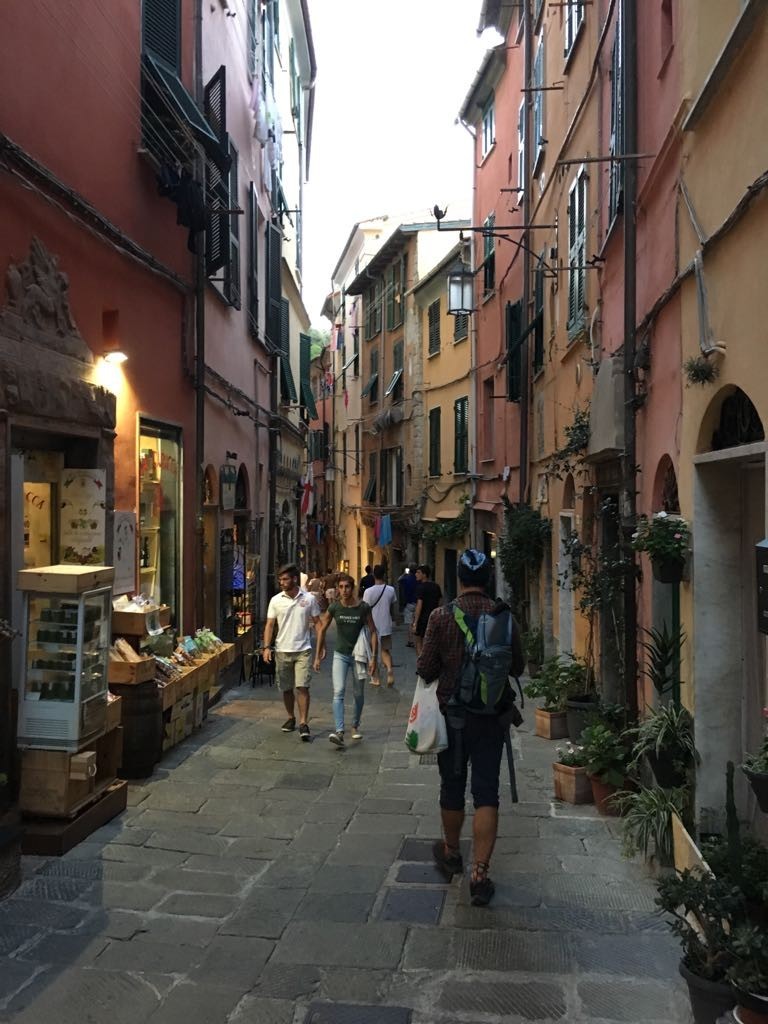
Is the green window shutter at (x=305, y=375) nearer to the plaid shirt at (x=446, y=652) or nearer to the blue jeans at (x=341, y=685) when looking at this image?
the blue jeans at (x=341, y=685)

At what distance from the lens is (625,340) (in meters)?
7.30

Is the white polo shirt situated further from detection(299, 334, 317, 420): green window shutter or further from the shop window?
detection(299, 334, 317, 420): green window shutter

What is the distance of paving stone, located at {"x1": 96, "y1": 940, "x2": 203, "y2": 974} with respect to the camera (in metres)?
4.33

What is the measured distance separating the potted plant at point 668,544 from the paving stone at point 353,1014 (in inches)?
116

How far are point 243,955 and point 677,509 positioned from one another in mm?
4089

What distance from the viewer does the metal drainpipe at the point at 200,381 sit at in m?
11.5

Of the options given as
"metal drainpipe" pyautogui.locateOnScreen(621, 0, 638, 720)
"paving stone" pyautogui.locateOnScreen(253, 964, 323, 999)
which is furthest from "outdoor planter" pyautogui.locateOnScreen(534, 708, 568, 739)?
"paving stone" pyautogui.locateOnScreen(253, 964, 323, 999)

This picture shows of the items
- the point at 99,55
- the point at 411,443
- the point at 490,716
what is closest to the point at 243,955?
the point at 490,716

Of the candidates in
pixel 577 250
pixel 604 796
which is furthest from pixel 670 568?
pixel 577 250

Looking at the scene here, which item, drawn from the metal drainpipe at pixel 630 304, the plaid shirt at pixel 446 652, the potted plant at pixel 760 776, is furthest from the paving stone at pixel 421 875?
the metal drainpipe at pixel 630 304

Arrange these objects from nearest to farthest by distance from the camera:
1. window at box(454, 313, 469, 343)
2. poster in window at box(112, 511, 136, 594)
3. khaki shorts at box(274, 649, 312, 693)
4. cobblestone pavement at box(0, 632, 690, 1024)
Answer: cobblestone pavement at box(0, 632, 690, 1024), poster in window at box(112, 511, 136, 594), khaki shorts at box(274, 649, 312, 693), window at box(454, 313, 469, 343)

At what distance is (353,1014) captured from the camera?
3.93 metres

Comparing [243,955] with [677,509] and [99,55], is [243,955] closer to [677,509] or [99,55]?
[677,509]

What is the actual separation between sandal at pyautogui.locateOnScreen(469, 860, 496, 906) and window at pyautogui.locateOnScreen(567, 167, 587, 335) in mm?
6701
